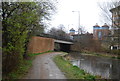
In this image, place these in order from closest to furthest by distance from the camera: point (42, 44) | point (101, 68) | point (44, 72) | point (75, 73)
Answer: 1. point (44, 72)
2. point (75, 73)
3. point (101, 68)
4. point (42, 44)

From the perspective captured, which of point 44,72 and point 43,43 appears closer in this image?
point 44,72

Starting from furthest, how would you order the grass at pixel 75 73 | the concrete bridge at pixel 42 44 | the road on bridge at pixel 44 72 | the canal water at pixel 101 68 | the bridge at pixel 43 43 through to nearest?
the bridge at pixel 43 43 → the concrete bridge at pixel 42 44 → the canal water at pixel 101 68 → the grass at pixel 75 73 → the road on bridge at pixel 44 72

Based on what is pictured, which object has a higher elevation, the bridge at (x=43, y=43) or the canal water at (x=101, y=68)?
the bridge at (x=43, y=43)

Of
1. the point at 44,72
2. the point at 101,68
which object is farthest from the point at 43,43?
the point at 44,72

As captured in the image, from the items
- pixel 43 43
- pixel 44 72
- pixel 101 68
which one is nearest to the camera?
pixel 44 72

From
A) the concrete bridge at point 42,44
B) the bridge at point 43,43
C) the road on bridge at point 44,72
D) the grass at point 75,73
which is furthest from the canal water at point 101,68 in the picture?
the bridge at point 43,43

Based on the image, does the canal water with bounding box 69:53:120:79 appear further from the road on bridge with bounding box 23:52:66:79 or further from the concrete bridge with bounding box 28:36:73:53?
the concrete bridge with bounding box 28:36:73:53

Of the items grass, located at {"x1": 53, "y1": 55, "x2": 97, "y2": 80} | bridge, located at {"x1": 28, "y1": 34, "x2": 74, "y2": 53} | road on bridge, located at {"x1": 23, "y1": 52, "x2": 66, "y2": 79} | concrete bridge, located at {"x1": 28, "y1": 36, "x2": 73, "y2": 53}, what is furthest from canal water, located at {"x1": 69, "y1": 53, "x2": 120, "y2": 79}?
bridge, located at {"x1": 28, "y1": 34, "x2": 74, "y2": 53}

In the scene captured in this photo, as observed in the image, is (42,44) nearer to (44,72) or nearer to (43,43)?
(43,43)

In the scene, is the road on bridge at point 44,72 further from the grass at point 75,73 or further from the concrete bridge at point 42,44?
the concrete bridge at point 42,44

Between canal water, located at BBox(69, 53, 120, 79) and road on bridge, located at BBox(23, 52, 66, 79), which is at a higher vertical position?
road on bridge, located at BBox(23, 52, 66, 79)

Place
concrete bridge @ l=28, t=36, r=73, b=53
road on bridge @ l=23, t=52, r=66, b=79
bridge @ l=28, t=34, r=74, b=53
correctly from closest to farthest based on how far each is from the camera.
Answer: road on bridge @ l=23, t=52, r=66, b=79 → concrete bridge @ l=28, t=36, r=73, b=53 → bridge @ l=28, t=34, r=74, b=53

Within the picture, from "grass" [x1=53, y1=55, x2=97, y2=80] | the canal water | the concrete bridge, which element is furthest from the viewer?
the concrete bridge

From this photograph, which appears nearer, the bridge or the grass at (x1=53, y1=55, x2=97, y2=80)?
the grass at (x1=53, y1=55, x2=97, y2=80)
